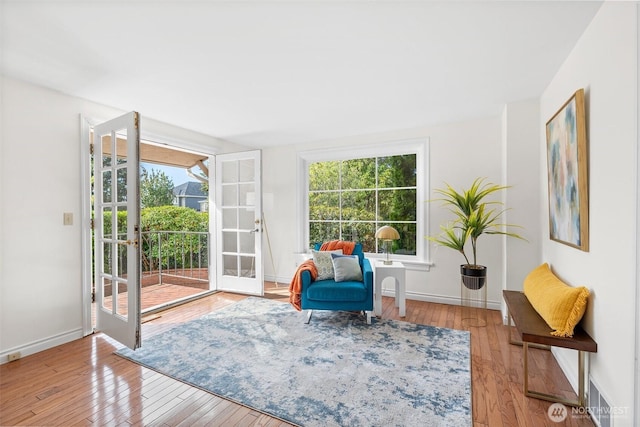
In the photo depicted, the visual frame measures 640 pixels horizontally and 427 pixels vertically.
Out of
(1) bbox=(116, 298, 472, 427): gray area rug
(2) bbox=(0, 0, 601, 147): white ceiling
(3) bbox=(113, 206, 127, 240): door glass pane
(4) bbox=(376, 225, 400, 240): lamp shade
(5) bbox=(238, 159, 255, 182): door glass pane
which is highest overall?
(2) bbox=(0, 0, 601, 147): white ceiling

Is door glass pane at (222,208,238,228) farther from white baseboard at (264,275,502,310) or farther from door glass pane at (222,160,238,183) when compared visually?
white baseboard at (264,275,502,310)

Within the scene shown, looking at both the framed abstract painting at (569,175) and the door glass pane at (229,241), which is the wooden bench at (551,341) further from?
the door glass pane at (229,241)

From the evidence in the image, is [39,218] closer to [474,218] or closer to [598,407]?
[474,218]

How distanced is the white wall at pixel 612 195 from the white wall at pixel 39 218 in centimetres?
406

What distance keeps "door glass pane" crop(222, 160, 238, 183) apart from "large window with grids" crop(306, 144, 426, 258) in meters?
1.22

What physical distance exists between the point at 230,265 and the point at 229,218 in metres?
0.71

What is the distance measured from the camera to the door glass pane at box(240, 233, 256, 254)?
4.23 meters

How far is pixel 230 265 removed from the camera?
4.36 metres

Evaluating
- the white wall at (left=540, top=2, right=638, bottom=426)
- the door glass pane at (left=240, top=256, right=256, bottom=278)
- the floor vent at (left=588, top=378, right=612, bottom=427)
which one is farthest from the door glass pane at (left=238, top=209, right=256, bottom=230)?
the floor vent at (left=588, top=378, right=612, bottom=427)

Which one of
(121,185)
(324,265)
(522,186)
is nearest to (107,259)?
(121,185)

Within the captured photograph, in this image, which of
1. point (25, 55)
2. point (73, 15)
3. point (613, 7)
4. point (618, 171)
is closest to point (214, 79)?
point (73, 15)

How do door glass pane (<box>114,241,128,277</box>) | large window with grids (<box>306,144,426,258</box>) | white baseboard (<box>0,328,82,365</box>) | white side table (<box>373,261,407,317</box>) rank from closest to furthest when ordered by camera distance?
white baseboard (<box>0,328,82,365</box>) → door glass pane (<box>114,241,128,277</box>) → white side table (<box>373,261,407,317</box>) → large window with grids (<box>306,144,426,258</box>)

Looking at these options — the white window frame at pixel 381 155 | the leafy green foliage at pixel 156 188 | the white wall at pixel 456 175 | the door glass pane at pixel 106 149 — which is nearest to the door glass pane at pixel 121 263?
the door glass pane at pixel 106 149

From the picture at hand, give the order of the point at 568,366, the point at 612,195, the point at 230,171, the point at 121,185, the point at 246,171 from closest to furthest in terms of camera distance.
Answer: the point at 612,195 < the point at 568,366 < the point at 121,185 < the point at 246,171 < the point at 230,171
